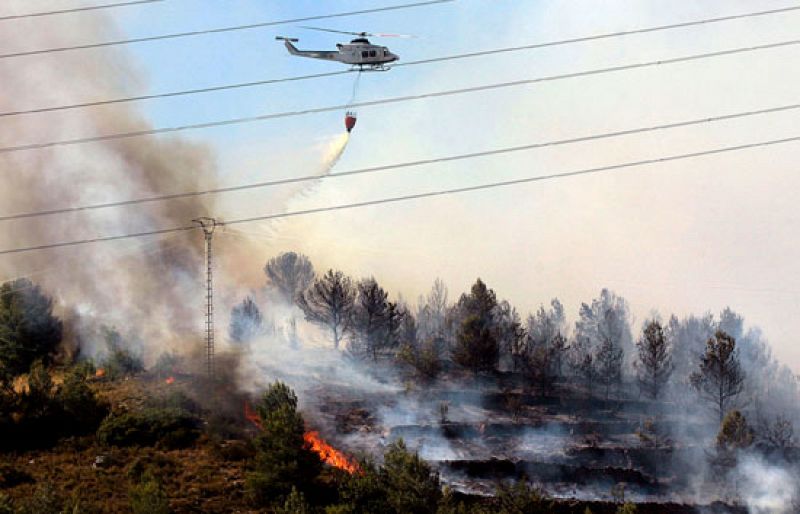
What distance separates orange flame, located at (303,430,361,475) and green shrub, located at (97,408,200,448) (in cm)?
1135

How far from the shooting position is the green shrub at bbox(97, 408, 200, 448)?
7106cm

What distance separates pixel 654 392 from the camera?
10725cm

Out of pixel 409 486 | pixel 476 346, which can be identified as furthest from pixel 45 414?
pixel 476 346

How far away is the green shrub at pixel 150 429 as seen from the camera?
71062 millimetres

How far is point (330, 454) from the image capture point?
253ft

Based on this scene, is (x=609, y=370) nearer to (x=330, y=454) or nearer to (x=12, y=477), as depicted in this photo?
(x=330, y=454)

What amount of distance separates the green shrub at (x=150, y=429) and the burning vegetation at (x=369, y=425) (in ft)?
0.50

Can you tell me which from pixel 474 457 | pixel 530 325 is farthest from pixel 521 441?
pixel 530 325

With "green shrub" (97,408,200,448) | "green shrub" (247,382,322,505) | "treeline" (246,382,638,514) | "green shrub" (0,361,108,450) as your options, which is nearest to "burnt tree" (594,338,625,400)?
"treeline" (246,382,638,514)

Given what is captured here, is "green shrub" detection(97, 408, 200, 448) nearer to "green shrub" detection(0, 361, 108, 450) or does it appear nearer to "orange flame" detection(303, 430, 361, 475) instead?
"green shrub" detection(0, 361, 108, 450)

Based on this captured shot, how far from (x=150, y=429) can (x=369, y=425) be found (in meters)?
23.0

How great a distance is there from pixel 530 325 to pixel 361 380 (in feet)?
185

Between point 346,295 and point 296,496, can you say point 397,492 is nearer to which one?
point 296,496

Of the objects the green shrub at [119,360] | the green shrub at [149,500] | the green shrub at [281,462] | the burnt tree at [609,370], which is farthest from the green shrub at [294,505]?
the burnt tree at [609,370]
